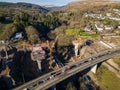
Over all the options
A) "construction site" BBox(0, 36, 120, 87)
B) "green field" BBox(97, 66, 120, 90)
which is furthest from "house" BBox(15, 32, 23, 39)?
"green field" BBox(97, 66, 120, 90)

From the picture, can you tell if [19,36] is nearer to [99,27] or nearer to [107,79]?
[107,79]

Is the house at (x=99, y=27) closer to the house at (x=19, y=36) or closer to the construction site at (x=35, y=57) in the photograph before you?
the construction site at (x=35, y=57)

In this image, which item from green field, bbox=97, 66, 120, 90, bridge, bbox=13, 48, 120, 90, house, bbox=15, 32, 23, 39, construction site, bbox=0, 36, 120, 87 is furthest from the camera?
house, bbox=15, 32, 23, 39

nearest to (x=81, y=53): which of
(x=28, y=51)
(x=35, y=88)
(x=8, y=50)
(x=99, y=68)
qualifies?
(x=99, y=68)

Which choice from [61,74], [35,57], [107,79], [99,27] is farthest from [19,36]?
[99,27]

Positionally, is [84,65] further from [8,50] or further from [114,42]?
[114,42]

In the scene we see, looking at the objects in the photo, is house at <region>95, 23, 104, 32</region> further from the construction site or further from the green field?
the green field
